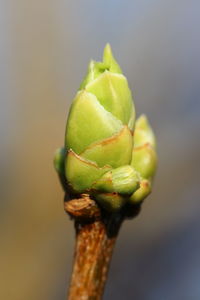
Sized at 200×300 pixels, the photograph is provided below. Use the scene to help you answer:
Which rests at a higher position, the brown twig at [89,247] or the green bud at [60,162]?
the green bud at [60,162]

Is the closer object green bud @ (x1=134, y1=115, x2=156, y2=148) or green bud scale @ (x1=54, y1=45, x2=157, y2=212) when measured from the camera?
green bud scale @ (x1=54, y1=45, x2=157, y2=212)

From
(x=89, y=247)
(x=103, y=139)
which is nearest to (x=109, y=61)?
(x=103, y=139)

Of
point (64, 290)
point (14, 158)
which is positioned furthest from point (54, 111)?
point (64, 290)

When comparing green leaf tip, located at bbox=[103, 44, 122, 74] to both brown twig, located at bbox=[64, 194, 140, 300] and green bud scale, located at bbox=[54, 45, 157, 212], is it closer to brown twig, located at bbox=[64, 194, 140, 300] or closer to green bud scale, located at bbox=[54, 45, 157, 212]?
green bud scale, located at bbox=[54, 45, 157, 212]

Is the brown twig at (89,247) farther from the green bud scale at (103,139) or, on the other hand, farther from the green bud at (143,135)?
the green bud at (143,135)

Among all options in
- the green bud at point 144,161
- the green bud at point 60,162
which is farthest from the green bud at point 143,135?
the green bud at point 60,162

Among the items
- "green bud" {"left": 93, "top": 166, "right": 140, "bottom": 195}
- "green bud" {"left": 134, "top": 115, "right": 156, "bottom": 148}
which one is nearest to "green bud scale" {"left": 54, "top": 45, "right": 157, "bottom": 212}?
"green bud" {"left": 93, "top": 166, "right": 140, "bottom": 195}
